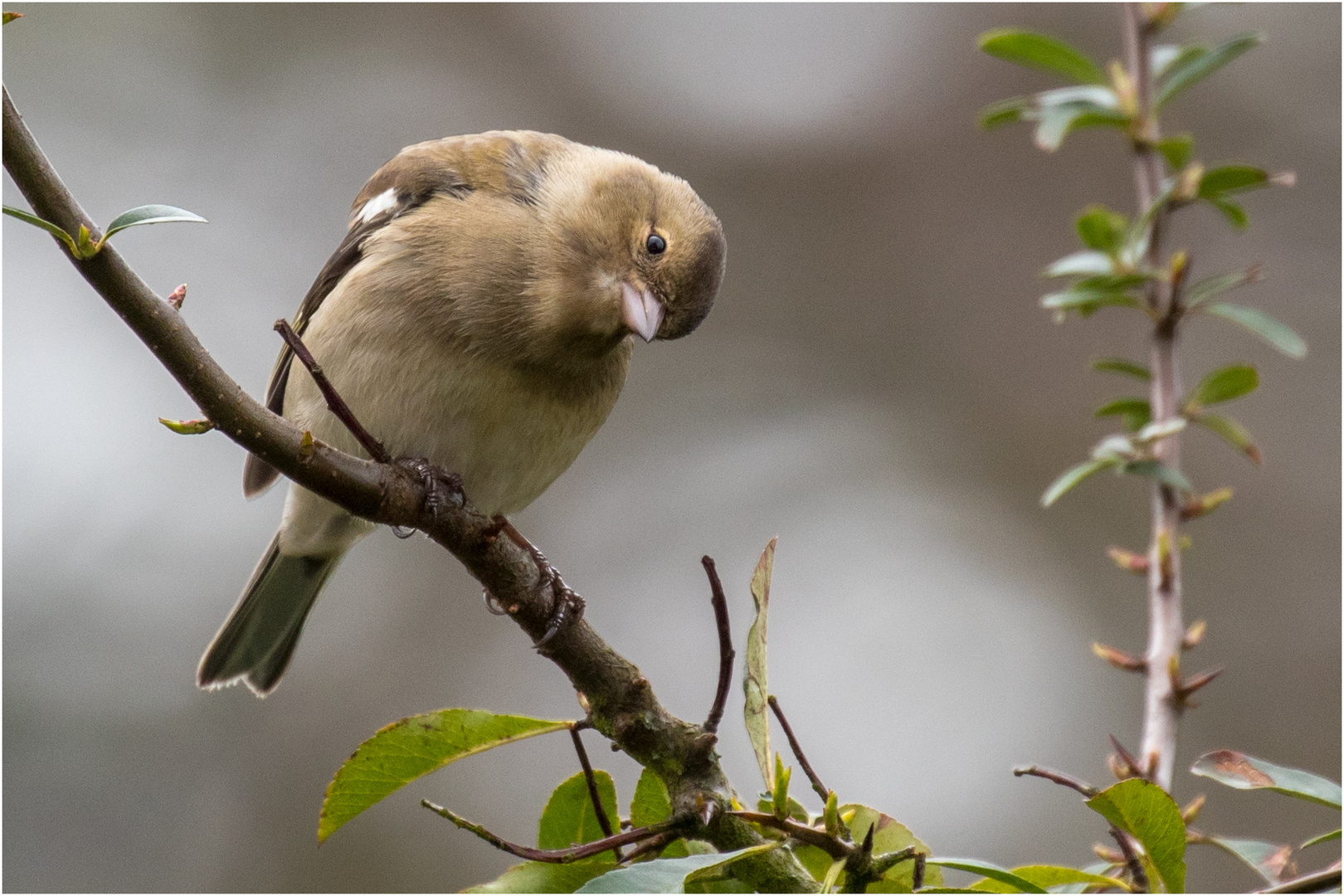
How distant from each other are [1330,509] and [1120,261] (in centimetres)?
519

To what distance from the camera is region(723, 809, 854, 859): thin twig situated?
1.65 metres

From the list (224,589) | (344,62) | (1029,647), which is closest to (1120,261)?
(1029,647)

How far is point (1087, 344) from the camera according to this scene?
7.62 meters

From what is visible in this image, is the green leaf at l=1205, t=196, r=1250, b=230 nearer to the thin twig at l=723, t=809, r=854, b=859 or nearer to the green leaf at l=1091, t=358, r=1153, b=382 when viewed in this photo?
the green leaf at l=1091, t=358, r=1153, b=382

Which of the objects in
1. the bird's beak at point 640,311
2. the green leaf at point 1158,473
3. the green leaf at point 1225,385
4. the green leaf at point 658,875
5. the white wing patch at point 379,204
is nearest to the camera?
the green leaf at point 658,875

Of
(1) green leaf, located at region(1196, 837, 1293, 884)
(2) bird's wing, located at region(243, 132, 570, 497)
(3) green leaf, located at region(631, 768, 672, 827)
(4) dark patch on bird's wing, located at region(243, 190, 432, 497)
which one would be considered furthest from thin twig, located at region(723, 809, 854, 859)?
(4) dark patch on bird's wing, located at region(243, 190, 432, 497)

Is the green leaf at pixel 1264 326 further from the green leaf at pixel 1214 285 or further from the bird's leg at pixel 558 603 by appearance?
the bird's leg at pixel 558 603

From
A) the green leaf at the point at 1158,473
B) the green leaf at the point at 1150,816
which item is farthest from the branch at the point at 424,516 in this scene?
the green leaf at the point at 1158,473

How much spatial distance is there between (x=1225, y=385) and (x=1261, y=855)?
3.40 ft

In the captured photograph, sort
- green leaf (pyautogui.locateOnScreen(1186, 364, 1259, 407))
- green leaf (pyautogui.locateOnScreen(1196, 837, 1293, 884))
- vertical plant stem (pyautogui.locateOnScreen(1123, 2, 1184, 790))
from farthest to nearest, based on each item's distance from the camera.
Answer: green leaf (pyautogui.locateOnScreen(1186, 364, 1259, 407)), vertical plant stem (pyautogui.locateOnScreen(1123, 2, 1184, 790)), green leaf (pyautogui.locateOnScreen(1196, 837, 1293, 884))

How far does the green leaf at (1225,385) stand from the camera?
2.59m

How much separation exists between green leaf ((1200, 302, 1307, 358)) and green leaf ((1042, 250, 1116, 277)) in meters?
0.22

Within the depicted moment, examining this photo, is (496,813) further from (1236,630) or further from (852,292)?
(1236,630)

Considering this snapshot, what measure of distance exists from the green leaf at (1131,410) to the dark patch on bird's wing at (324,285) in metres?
1.98
